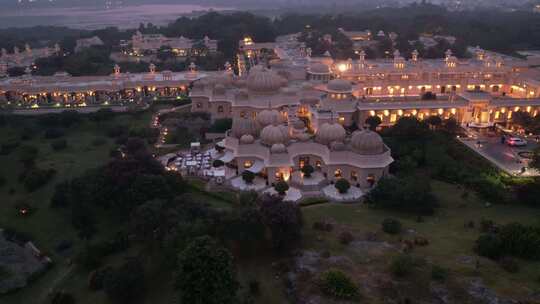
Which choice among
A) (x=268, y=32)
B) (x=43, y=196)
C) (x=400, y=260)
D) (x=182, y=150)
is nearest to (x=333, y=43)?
(x=268, y=32)

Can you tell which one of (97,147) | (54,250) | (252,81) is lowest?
(54,250)

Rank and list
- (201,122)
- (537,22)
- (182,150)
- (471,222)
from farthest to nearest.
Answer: (537,22) < (201,122) < (182,150) < (471,222)

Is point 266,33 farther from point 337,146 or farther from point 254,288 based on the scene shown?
point 254,288

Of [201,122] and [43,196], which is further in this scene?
[201,122]

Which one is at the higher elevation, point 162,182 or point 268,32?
point 268,32

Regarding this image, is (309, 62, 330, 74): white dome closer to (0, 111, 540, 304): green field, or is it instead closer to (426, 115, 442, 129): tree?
(426, 115, 442, 129): tree

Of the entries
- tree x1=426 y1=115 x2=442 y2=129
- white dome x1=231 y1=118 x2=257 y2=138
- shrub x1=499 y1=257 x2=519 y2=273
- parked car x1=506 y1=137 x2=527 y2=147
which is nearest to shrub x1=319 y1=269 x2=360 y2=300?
shrub x1=499 y1=257 x2=519 y2=273

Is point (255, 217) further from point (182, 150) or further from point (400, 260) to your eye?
point (182, 150)
